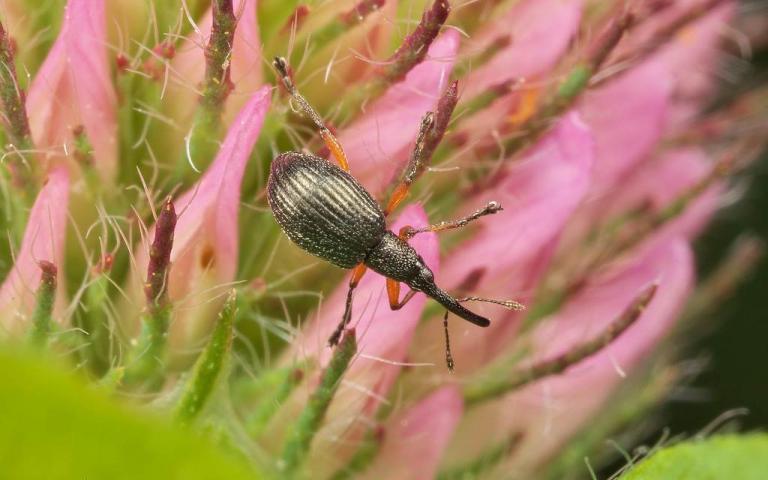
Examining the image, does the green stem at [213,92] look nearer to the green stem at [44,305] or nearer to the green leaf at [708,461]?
the green stem at [44,305]

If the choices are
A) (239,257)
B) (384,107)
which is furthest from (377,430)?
(384,107)

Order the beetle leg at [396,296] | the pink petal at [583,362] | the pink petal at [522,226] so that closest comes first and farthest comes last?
the beetle leg at [396,296], the pink petal at [522,226], the pink petal at [583,362]

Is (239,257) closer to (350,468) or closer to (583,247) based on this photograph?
(350,468)

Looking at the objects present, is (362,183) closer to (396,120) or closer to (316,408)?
(396,120)

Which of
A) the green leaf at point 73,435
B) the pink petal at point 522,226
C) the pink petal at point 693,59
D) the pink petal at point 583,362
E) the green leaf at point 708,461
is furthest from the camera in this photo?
the pink petal at point 693,59

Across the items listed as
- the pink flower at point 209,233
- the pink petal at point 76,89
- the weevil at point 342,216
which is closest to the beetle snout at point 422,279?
the weevil at point 342,216

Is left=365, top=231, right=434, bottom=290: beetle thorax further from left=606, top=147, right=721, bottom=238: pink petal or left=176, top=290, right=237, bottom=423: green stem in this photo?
left=606, top=147, right=721, bottom=238: pink petal

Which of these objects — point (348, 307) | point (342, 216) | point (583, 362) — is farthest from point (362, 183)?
point (583, 362)
